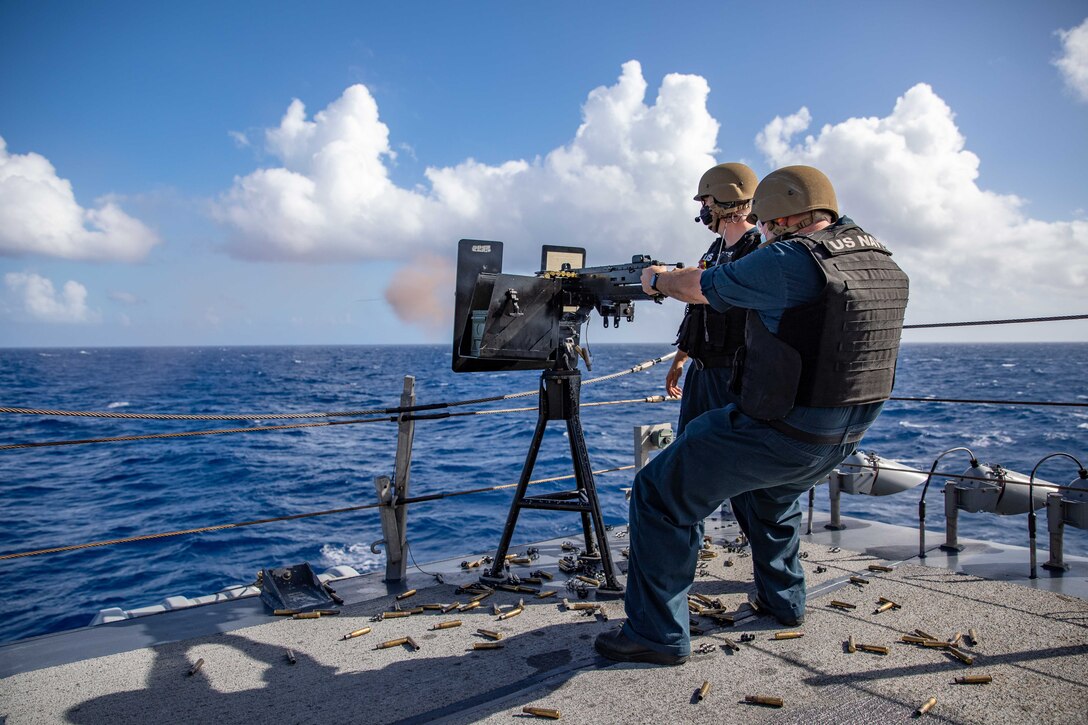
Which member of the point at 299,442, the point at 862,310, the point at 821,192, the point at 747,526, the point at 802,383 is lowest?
the point at 299,442

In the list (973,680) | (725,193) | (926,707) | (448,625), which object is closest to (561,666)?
→ (448,625)

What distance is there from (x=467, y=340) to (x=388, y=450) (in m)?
20.1

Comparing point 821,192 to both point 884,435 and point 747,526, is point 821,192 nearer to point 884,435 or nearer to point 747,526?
point 747,526

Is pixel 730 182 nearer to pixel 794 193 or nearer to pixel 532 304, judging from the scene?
pixel 794 193

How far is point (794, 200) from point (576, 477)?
7.28 feet

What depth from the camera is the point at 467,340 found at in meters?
4.47

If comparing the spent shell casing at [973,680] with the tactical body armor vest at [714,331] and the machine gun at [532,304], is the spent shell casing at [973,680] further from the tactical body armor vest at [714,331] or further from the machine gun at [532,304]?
the machine gun at [532,304]

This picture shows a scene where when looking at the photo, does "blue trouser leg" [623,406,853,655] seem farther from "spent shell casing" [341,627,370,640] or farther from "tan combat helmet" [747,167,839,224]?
"spent shell casing" [341,627,370,640]

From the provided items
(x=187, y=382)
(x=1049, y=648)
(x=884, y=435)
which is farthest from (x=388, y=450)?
(x=187, y=382)

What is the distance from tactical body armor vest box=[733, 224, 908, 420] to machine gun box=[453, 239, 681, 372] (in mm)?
1263

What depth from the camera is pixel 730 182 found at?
4.14 m

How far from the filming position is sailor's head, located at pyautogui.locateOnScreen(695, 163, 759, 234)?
4.14 meters

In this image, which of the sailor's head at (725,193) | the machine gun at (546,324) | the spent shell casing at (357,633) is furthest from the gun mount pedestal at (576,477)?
the sailor's head at (725,193)

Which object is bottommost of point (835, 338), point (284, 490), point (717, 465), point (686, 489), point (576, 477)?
point (284, 490)
